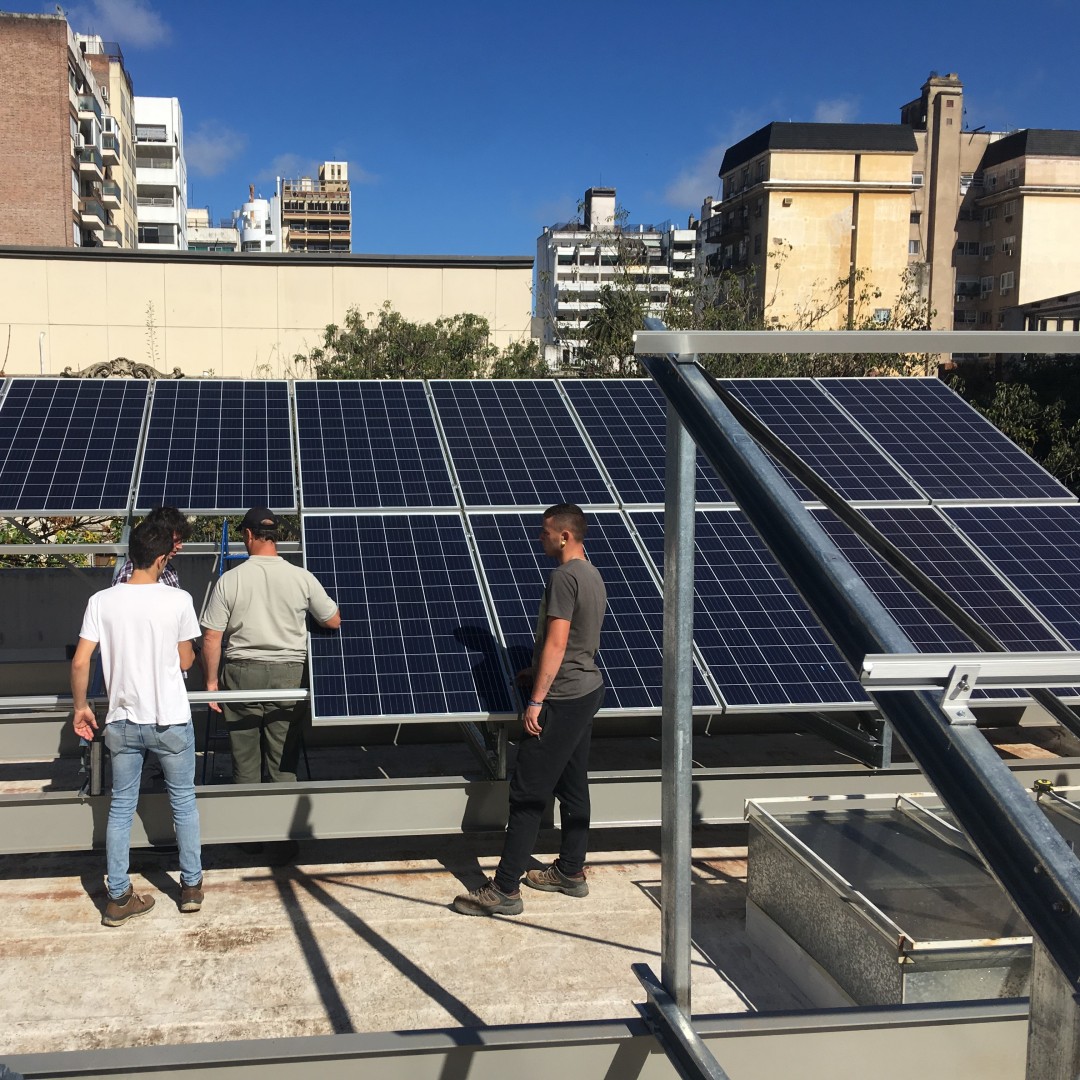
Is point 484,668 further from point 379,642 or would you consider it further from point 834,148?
point 834,148

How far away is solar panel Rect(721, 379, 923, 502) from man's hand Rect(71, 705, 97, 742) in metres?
5.23

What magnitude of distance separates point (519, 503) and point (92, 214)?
7936 cm

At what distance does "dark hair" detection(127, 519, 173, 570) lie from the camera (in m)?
5.70

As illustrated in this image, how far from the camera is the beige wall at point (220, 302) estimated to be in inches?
1232

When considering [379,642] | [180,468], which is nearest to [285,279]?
[180,468]

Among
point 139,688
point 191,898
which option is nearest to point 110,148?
point 139,688

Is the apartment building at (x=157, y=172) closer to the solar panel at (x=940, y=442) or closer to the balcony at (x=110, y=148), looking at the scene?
the balcony at (x=110, y=148)

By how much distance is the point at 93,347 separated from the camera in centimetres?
3164

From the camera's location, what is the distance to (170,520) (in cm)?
599

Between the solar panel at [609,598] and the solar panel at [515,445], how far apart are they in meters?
0.33

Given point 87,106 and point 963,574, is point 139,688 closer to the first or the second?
point 963,574

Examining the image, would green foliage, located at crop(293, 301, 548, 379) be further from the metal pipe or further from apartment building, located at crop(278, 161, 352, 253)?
apartment building, located at crop(278, 161, 352, 253)

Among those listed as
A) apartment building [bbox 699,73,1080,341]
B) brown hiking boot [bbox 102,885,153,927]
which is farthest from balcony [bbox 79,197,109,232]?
brown hiking boot [bbox 102,885,153,927]

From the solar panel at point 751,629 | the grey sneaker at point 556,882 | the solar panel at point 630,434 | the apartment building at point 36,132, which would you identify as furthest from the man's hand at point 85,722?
the apartment building at point 36,132
